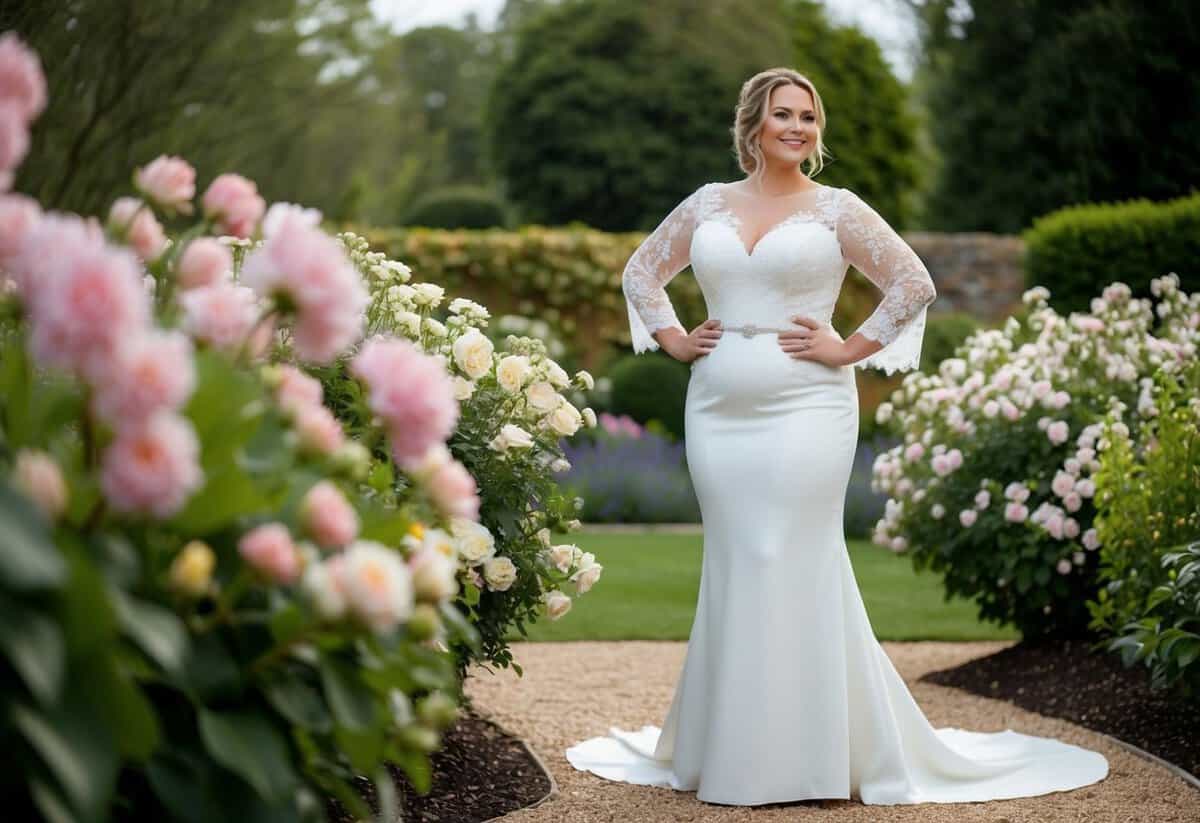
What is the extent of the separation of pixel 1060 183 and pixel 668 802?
1863 cm

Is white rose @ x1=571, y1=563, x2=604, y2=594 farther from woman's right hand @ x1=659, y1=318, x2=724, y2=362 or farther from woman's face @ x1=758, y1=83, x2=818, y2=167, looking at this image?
woman's face @ x1=758, y1=83, x2=818, y2=167

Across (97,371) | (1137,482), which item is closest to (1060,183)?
(1137,482)

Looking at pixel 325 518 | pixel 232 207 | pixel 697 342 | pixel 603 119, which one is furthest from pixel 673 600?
pixel 603 119

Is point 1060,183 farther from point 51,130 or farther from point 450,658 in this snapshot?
point 450,658

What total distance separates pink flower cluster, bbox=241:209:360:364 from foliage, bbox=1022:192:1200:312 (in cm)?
1198

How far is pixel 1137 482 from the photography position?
5527 mm

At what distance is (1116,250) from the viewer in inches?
516

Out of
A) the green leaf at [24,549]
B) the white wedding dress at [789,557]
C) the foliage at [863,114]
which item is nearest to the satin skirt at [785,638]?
the white wedding dress at [789,557]

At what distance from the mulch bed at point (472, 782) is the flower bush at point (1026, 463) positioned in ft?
8.13

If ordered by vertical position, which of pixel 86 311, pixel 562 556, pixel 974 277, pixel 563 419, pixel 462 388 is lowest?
pixel 974 277

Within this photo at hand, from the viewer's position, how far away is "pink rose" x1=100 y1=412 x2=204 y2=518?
162cm

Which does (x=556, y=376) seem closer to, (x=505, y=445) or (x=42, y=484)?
(x=505, y=445)

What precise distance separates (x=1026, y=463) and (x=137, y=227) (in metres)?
5.02

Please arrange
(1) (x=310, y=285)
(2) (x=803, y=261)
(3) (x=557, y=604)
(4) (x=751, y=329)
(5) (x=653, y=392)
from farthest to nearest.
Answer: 1. (5) (x=653, y=392)
2. (4) (x=751, y=329)
3. (2) (x=803, y=261)
4. (3) (x=557, y=604)
5. (1) (x=310, y=285)
